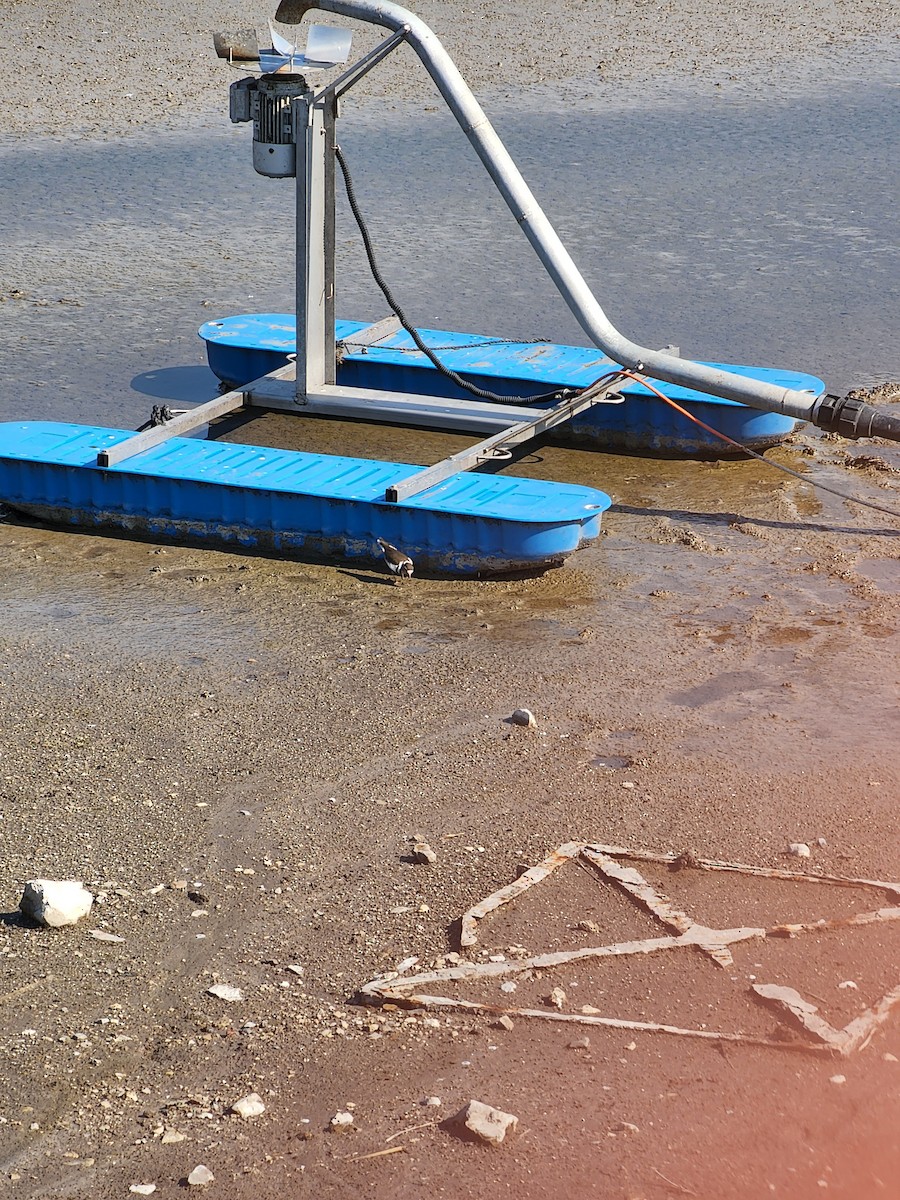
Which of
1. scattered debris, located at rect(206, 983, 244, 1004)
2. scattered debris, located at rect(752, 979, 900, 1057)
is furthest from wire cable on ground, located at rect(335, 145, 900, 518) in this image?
scattered debris, located at rect(206, 983, 244, 1004)

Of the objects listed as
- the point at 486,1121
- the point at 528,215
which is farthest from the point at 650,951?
the point at 528,215

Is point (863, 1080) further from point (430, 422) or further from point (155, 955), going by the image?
point (430, 422)

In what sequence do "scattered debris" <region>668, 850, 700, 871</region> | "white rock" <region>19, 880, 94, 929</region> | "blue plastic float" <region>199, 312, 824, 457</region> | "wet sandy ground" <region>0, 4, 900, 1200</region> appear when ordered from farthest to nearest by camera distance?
"blue plastic float" <region>199, 312, 824, 457</region>, "scattered debris" <region>668, 850, 700, 871</region>, "white rock" <region>19, 880, 94, 929</region>, "wet sandy ground" <region>0, 4, 900, 1200</region>

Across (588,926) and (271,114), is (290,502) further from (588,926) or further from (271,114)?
(588,926)

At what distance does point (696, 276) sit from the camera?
10062mm

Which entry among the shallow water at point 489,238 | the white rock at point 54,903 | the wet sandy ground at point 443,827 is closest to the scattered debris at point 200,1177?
the wet sandy ground at point 443,827

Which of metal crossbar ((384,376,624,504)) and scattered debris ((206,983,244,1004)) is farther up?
metal crossbar ((384,376,624,504))

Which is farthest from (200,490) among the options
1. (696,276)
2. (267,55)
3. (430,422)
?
(696,276)

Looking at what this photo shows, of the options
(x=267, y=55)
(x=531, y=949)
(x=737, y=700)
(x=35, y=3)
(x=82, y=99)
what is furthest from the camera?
(x=35, y=3)

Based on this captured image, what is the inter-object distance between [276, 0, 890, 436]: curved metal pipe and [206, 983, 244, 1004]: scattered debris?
13.0 feet

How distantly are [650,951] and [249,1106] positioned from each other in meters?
1.07

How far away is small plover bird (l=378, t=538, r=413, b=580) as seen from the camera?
19.9ft

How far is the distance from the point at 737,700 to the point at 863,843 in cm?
95

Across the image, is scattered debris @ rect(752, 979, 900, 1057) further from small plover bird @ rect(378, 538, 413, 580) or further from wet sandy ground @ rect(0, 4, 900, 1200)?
small plover bird @ rect(378, 538, 413, 580)
